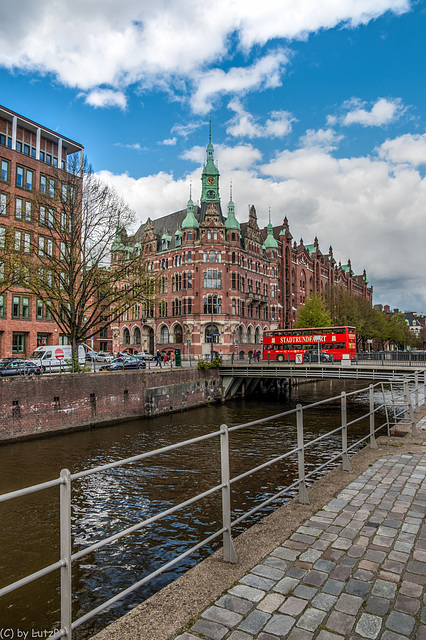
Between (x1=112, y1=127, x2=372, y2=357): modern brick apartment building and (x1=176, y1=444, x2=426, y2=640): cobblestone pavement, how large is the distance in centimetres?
4608

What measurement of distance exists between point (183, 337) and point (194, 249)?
12046mm

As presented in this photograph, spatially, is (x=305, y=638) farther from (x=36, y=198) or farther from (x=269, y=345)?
(x=269, y=345)

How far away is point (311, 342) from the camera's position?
1630 inches

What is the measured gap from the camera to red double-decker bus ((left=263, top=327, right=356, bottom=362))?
39344 mm

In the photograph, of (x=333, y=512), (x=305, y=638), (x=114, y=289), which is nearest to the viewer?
(x=305, y=638)

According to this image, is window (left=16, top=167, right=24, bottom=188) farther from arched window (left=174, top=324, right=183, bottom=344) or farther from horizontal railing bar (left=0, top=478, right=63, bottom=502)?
horizontal railing bar (left=0, top=478, right=63, bottom=502)

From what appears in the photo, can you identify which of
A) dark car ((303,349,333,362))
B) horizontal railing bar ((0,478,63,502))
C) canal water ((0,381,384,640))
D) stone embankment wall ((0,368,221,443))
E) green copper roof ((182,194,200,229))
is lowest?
canal water ((0,381,384,640))

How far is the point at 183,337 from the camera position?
5722 cm

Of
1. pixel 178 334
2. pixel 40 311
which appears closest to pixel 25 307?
pixel 40 311

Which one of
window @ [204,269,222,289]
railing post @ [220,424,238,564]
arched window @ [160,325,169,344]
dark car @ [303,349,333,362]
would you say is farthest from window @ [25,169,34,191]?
railing post @ [220,424,238,564]

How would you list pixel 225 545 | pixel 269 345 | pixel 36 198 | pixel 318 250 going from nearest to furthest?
pixel 225 545, pixel 36 198, pixel 269 345, pixel 318 250

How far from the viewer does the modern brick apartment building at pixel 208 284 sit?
5625 centimetres

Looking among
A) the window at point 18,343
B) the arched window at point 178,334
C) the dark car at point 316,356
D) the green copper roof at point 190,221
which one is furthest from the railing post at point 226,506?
the green copper roof at point 190,221

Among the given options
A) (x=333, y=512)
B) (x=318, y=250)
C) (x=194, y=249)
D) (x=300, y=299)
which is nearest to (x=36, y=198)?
(x=333, y=512)
